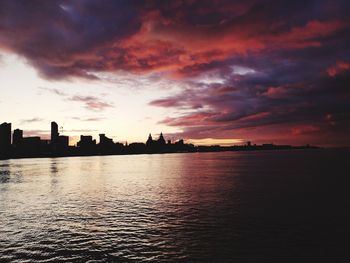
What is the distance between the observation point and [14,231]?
38750mm

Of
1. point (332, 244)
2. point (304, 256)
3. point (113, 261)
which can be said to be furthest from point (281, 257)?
point (113, 261)

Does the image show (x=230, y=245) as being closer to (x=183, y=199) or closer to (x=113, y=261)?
(x=113, y=261)

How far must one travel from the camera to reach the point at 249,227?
39.3 meters

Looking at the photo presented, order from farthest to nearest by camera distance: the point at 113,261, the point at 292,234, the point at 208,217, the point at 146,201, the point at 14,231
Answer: the point at 146,201 → the point at 208,217 → the point at 14,231 → the point at 292,234 → the point at 113,261

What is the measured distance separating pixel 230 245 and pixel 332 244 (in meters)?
11.3

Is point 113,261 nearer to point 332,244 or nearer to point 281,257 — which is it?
point 281,257

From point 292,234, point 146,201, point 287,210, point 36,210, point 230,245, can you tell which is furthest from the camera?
point 146,201

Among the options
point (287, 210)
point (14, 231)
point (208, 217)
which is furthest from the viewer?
point (287, 210)

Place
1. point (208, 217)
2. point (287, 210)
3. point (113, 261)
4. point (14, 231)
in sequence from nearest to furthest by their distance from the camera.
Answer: point (113, 261), point (14, 231), point (208, 217), point (287, 210)

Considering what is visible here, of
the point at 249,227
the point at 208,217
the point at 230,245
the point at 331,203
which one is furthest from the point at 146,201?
the point at 331,203

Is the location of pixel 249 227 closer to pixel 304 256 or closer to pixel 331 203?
pixel 304 256

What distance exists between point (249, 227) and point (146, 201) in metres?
27.0

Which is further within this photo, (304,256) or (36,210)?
(36,210)

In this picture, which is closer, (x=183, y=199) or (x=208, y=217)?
(x=208, y=217)
